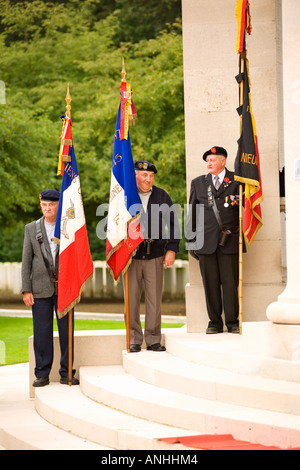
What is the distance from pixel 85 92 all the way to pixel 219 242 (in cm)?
1777

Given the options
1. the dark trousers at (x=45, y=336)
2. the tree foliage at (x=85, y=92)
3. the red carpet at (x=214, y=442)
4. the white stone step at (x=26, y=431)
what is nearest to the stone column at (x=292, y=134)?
the red carpet at (x=214, y=442)

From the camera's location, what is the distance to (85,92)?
84.3ft

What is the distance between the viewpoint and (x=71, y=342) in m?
8.09

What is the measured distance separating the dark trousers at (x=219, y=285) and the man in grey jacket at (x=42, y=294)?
1622 mm

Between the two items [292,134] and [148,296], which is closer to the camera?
[292,134]

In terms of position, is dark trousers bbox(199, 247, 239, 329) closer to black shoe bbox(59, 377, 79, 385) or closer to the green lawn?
black shoe bbox(59, 377, 79, 385)

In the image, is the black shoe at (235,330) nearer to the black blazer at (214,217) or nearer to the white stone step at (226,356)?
the white stone step at (226,356)

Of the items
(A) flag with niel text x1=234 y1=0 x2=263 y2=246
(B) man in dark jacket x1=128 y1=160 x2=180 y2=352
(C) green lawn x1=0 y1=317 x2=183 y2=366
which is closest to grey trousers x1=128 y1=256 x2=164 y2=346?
(B) man in dark jacket x1=128 y1=160 x2=180 y2=352

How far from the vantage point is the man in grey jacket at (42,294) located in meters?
8.11

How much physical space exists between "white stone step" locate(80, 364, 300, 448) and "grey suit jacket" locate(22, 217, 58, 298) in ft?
3.30

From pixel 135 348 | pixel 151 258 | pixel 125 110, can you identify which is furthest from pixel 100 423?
pixel 125 110

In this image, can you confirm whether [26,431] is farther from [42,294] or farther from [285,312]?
[285,312]
